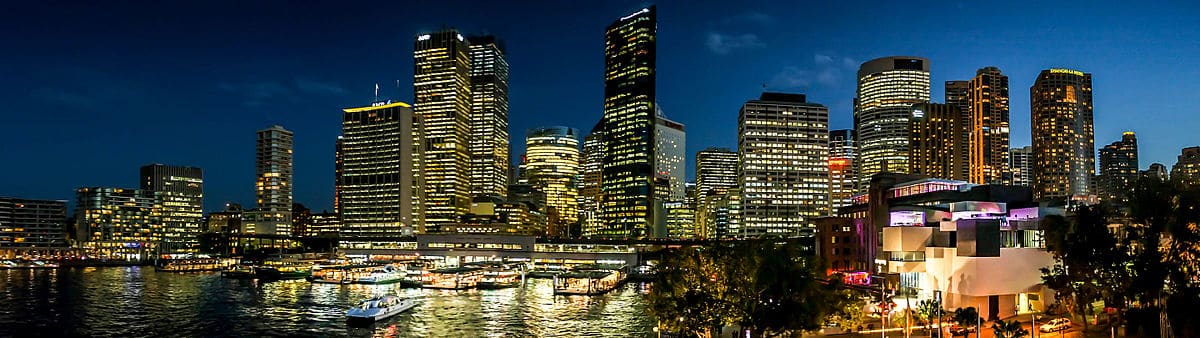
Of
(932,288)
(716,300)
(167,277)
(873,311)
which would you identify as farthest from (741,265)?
(167,277)

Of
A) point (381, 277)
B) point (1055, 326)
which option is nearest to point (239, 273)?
point (381, 277)

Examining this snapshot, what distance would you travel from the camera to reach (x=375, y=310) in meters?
88.0

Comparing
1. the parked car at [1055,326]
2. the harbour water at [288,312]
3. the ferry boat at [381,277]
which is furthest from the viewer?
the ferry boat at [381,277]

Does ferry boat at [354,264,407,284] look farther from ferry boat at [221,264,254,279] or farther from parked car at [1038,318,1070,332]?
parked car at [1038,318,1070,332]

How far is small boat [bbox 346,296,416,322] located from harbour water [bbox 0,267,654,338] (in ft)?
3.34

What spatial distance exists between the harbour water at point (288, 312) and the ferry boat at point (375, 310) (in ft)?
3.32

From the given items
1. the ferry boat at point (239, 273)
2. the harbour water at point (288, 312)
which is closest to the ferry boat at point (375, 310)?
the harbour water at point (288, 312)

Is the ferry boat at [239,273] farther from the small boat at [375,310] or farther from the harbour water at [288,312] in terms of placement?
the small boat at [375,310]

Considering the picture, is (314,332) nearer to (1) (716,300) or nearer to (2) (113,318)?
(2) (113,318)

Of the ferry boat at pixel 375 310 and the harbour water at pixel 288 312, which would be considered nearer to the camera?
the harbour water at pixel 288 312

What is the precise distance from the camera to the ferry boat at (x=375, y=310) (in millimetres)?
86250

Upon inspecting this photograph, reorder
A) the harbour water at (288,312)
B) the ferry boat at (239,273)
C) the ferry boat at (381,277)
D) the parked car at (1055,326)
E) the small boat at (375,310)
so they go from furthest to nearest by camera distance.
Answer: the ferry boat at (239,273), the ferry boat at (381,277), the small boat at (375,310), the harbour water at (288,312), the parked car at (1055,326)

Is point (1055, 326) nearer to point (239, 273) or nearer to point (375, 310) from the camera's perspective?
point (375, 310)

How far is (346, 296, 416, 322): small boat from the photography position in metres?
86.2
